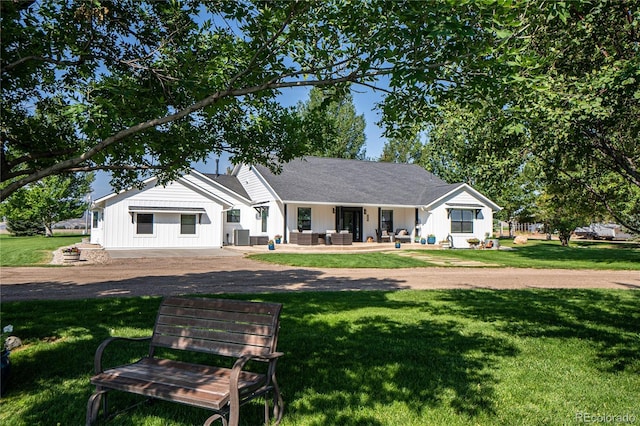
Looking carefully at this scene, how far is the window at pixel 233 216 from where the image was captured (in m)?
32.2

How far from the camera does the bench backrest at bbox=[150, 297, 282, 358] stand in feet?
13.5

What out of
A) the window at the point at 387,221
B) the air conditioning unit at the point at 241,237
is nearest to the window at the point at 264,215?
the air conditioning unit at the point at 241,237

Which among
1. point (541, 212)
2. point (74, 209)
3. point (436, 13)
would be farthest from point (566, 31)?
point (74, 209)

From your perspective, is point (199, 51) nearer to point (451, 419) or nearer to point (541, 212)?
point (451, 419)

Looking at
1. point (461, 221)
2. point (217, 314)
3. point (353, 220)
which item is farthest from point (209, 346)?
point (461, 221)

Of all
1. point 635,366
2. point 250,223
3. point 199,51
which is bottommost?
point 635,366

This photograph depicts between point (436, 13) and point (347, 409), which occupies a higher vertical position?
point (436, 13)

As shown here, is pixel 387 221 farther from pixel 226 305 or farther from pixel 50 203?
pixel 50 203

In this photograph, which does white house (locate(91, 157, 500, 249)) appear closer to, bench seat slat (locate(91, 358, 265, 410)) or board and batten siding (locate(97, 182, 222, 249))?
board and batten siding (locate(97, 182, 222, 249))

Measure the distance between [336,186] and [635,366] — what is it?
26020 mm

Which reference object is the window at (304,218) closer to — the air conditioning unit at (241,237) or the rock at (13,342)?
the air conditioning unit at (241,237)

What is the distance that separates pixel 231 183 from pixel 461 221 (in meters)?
18.9

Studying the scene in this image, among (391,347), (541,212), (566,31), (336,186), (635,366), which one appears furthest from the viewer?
(541,212)

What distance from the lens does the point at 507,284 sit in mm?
12961
